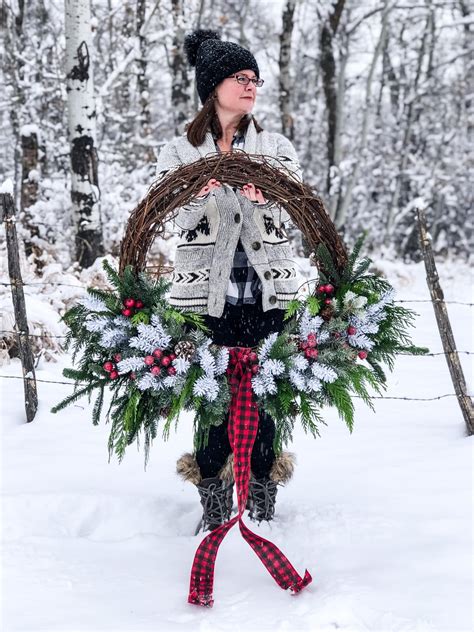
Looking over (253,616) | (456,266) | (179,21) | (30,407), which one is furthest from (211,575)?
(456,266)

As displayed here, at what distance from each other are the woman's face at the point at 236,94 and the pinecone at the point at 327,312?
103 cm

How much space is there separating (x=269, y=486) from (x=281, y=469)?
0.12 m

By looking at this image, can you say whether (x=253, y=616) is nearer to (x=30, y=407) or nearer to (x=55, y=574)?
(x=55, y=574)

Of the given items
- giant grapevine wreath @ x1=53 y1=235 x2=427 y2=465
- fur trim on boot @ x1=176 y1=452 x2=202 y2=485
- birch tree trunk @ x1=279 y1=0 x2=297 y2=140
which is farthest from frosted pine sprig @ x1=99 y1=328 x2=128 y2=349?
birch tree trunk @ x1=279 y1=0 x2=297 y2=140

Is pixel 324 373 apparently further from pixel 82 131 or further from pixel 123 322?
pixel 82 131

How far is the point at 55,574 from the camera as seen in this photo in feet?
9.32

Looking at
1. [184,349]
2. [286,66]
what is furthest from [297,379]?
[286,66]

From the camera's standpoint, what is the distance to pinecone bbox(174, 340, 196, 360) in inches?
106

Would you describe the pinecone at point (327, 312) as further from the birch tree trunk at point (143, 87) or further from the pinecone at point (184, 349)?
the birch tree trunk at point (143, 87)

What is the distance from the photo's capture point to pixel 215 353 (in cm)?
283

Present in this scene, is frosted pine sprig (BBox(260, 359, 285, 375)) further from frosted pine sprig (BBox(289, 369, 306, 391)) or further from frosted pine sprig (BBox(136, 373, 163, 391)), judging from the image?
frosted pine sprig (BBox(136, 373, 163, 391))

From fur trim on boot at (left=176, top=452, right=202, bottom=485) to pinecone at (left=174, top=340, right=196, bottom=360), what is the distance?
816mm

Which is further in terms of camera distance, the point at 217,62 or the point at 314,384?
the point at 217,62

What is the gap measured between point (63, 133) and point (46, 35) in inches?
74.2
